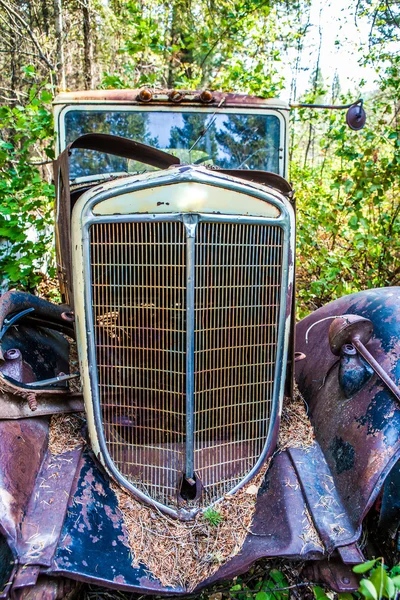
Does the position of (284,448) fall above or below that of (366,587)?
below

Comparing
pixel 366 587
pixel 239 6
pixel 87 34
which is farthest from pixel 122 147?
pixel 87 34

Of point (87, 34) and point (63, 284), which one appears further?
point (87, 34)

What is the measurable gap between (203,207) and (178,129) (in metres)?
1.70

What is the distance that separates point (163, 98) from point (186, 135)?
1.02ft

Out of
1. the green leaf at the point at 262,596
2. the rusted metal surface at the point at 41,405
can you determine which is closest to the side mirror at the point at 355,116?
the rusted metal surface at the point at 41,405

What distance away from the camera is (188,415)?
2.20 m

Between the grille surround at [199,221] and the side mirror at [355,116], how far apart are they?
1.28 metres

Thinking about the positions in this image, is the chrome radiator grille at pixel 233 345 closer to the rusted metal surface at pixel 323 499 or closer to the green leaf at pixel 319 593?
the rusted metal surface at pixel 323 499

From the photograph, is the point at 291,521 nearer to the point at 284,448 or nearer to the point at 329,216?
the point at 284,448

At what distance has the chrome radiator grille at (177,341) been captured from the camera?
7.04 ft

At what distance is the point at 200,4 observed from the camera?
10.5 meters

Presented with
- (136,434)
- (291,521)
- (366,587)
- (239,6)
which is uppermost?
(239,6)

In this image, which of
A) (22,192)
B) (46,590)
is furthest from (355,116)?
(22,192)

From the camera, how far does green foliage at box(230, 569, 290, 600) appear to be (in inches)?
79.4
